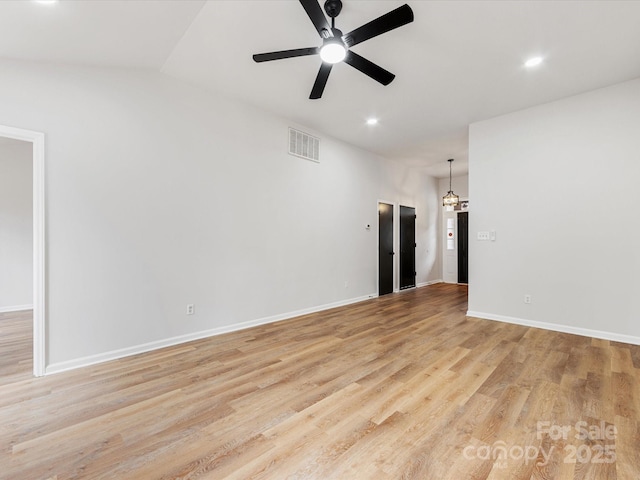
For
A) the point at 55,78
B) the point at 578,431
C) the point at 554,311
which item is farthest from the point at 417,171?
the point at 55,78

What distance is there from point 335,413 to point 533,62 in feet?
13.2

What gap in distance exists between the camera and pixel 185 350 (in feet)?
10.6

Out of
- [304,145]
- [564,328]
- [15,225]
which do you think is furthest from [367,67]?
[15,225]

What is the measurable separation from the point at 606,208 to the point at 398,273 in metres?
4.00

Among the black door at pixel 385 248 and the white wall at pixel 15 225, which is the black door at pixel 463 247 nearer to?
the black door at pixel 385 248

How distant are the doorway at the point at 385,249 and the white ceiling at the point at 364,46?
271cm

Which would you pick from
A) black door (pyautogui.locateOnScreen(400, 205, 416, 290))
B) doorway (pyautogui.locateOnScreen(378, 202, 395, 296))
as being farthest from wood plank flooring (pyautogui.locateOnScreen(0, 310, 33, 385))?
black door (pyautogui.locateOnScreen(400, 205, 416, 290))

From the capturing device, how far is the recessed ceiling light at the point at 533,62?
121 inches

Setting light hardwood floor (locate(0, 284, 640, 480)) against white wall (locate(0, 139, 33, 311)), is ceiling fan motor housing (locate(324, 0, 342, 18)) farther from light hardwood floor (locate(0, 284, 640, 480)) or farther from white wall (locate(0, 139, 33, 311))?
white wall (locate(0, 139, 33, 311))

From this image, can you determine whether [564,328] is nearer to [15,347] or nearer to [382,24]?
[382,24]

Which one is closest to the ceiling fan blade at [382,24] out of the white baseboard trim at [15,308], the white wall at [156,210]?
the white wall at [156,210]

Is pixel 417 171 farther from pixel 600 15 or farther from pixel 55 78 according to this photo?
pixel 55 78

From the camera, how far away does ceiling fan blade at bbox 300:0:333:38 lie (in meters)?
1.97

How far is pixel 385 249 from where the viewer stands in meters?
6.63
